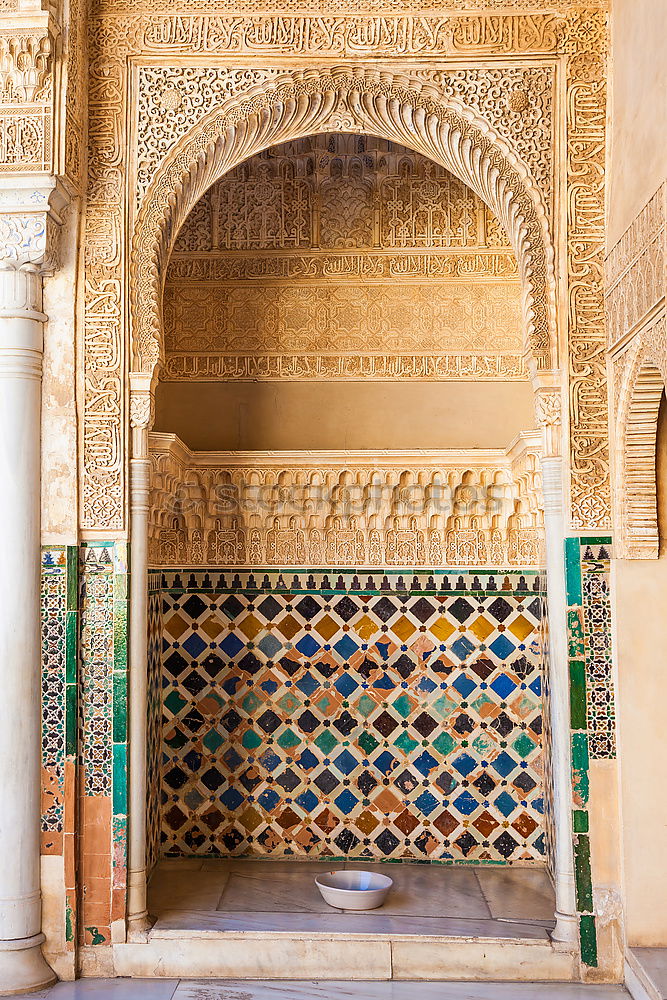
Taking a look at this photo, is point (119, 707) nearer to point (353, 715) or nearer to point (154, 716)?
point (154, 716)

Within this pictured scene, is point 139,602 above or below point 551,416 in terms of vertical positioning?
below

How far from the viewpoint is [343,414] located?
475 cm

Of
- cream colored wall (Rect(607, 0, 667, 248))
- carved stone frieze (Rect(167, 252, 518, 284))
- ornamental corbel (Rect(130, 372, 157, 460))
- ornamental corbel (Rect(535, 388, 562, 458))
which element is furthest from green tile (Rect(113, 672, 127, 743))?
cream colored wall (Rect(607, 0, 667, 248))

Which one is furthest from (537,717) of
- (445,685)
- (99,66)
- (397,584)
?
(99,66)

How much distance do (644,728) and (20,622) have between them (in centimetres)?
230

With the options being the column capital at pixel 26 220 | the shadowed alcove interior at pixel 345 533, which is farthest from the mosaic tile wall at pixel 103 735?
the column capital at pixel 26 220

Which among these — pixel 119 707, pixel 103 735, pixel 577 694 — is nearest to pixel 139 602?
pixel 119 707

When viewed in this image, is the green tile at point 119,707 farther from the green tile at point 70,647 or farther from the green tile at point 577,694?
the green tile at point 577,694

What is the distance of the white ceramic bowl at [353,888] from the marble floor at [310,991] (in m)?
0.35

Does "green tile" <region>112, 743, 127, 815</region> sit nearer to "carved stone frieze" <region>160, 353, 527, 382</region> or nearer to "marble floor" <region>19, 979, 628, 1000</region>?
"marble floor" <region>19, 979, 628, 1000</region>

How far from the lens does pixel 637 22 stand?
3.27 m

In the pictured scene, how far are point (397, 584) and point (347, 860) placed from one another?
4.30 ft

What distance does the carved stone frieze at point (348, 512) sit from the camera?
4.35 m

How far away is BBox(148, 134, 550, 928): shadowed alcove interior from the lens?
14.6ft
